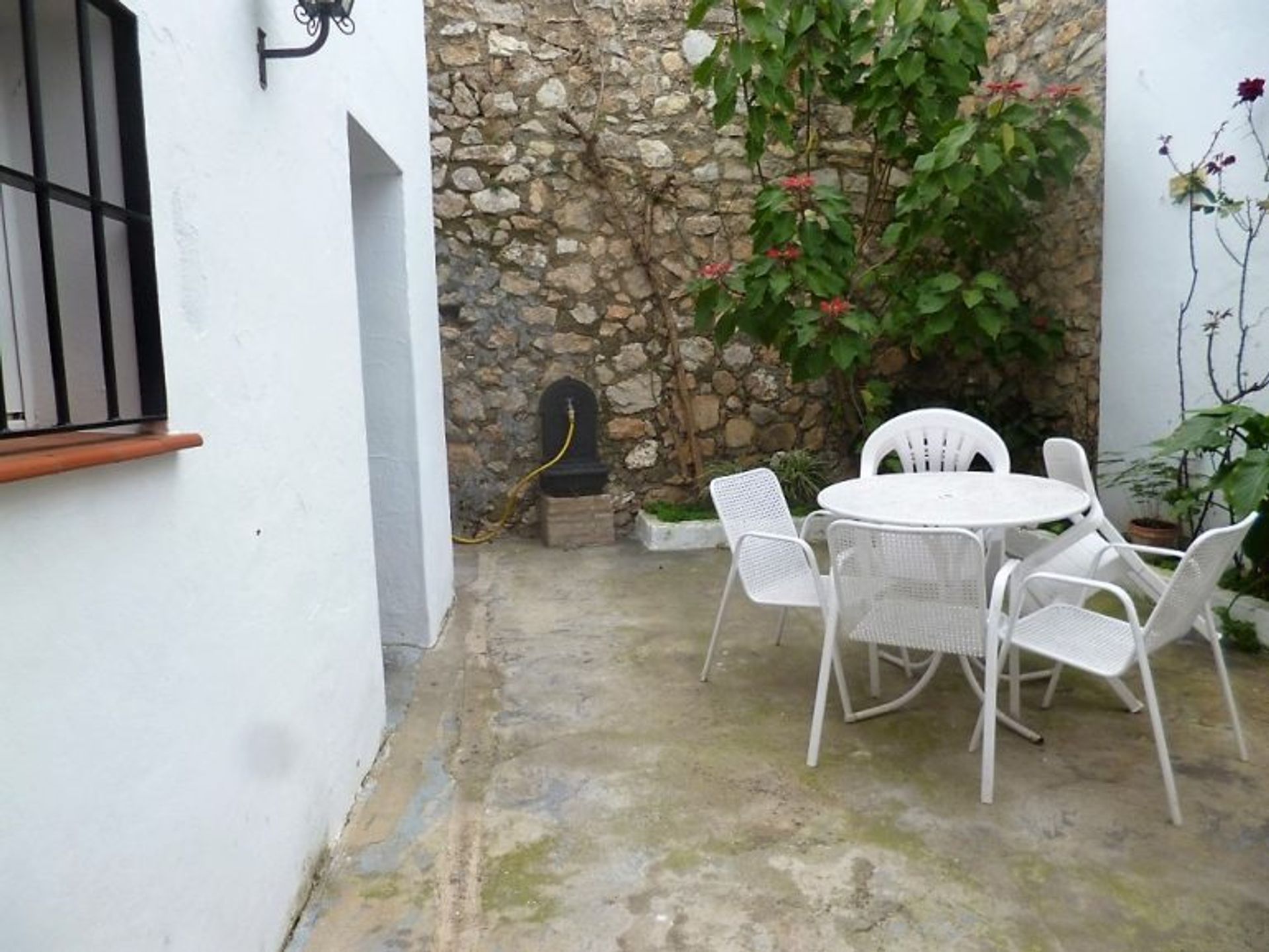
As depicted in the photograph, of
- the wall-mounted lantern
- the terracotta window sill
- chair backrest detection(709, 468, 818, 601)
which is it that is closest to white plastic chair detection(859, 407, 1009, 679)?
chair backrest detection(709, 468, 818, 601)

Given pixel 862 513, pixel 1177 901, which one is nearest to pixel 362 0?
pixel 862 513

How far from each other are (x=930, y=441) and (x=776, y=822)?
2.01 m

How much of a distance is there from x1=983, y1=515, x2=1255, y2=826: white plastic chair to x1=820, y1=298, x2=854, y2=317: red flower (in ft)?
7.47

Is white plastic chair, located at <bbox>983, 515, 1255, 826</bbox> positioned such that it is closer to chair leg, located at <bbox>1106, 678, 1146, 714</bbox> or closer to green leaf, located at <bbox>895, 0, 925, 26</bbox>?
chair leg, located at <bbox>1106, 678, 1146, 714</bbox>

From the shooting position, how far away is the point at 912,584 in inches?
90.3

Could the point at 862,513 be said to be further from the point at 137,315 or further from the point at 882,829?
the point at 137,315

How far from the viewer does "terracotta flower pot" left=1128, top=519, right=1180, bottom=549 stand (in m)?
3.86

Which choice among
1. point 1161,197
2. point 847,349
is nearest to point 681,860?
point 847,349

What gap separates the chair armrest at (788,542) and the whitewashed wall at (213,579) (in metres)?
1.11

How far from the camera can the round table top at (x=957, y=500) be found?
2.51m

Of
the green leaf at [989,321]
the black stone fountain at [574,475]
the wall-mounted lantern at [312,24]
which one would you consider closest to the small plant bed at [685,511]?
the black stone fountain at [574,475]

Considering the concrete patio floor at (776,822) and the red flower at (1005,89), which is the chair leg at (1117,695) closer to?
the concrete patio floor at (776,822)

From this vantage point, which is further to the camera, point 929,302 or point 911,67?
point 929,302

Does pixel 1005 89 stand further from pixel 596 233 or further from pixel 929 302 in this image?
pixel 596 233
